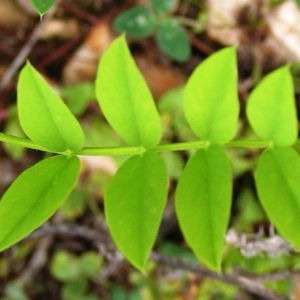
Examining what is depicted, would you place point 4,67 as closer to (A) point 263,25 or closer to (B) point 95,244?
(B) point 95,244

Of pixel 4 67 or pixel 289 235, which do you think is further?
pixel 4 67

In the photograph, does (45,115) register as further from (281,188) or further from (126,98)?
(281,188)

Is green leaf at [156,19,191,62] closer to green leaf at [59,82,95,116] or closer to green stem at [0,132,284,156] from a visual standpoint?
green leaf at [59,82,95,116]

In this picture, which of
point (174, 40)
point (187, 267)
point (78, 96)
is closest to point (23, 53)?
point (78, 96)

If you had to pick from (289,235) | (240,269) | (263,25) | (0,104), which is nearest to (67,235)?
(0,104)

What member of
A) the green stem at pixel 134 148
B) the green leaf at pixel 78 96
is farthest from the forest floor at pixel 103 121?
the green stem at pixel 134 148

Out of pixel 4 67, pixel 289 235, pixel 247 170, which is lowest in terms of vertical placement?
pixel 247 170
